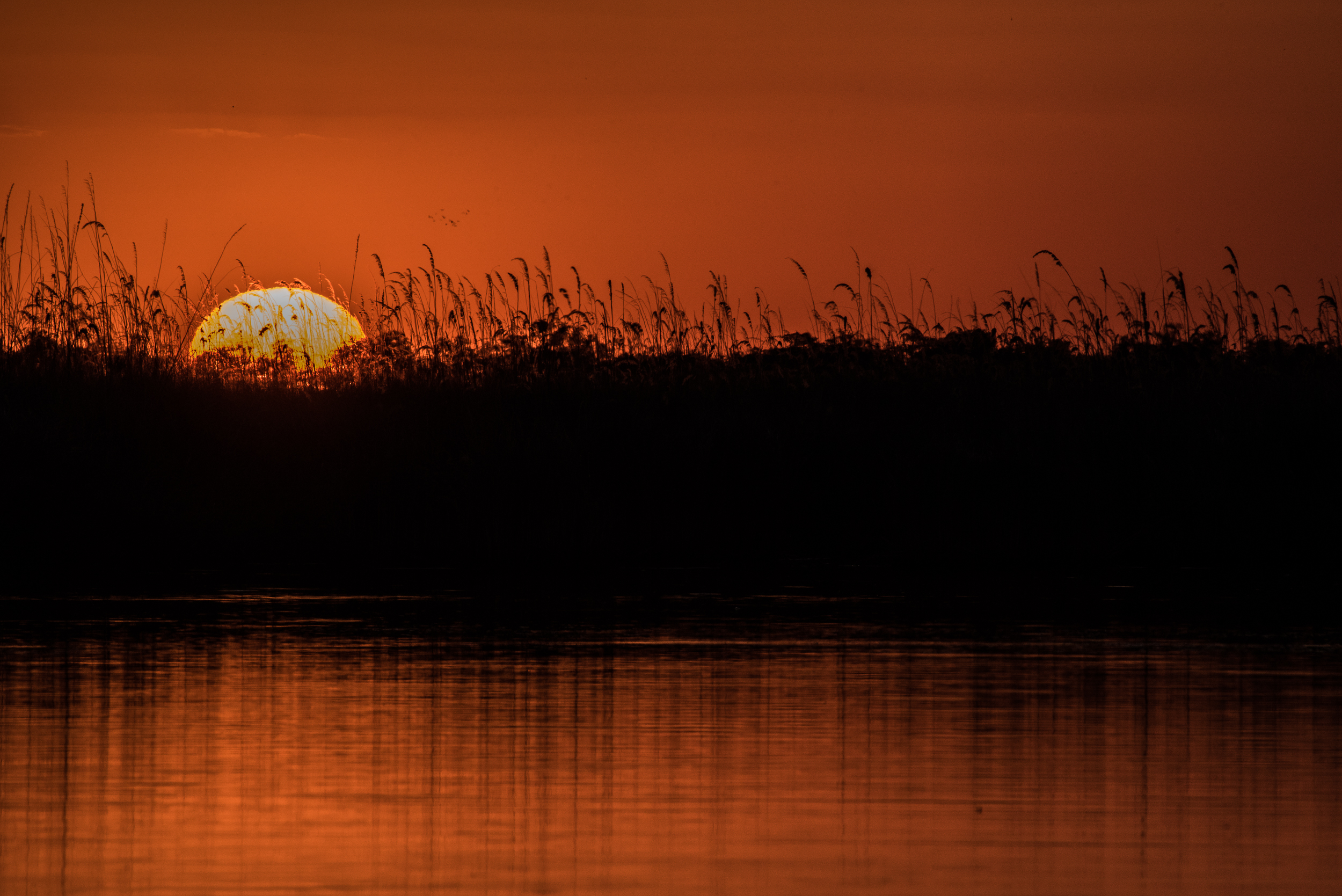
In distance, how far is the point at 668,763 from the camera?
6.81 m

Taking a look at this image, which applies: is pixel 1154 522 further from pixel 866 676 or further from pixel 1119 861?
pixel 1119 861

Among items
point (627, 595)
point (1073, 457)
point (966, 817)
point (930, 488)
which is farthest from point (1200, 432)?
point (966, 817)

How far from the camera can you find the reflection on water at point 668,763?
5.38 metres

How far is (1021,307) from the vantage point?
1819 centimetres

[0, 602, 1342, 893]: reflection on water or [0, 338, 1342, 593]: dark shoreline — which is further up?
[0, 338, 1342, 593]: dark shoreline

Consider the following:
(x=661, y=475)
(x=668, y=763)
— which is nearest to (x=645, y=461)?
(x=661, y=475)

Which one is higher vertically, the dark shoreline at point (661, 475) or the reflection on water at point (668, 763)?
the dark shoreline at point (661, 475)

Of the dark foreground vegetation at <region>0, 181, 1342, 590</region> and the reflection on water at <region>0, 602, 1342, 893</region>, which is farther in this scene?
the dark foreground vegetation at <region>0, 181, 1342, 590</region>

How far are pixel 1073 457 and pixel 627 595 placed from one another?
445 centimetres

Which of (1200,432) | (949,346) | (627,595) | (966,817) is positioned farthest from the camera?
(949,346)

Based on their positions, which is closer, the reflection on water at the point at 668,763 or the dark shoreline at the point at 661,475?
the reflection on water at the point at 668,763

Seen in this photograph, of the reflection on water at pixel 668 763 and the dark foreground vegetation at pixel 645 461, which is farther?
the dark foreground vegetation at pixel 645 461

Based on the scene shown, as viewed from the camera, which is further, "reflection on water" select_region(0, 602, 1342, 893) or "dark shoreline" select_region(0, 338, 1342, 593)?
"dark shoreline" select_region(0, 338, 1342, 593)

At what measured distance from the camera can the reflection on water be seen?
212 inches
